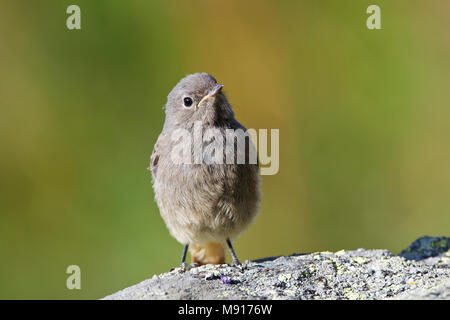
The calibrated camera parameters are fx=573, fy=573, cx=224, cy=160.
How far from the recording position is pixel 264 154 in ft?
18.3

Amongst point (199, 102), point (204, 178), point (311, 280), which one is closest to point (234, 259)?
point (204, 178)

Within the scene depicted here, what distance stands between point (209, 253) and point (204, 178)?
0.99 m

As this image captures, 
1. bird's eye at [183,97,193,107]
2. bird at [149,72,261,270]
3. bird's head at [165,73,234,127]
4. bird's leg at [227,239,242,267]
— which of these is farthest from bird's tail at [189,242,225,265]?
bird's eye at [183,97,193,107]

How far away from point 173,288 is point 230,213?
1.34 meters

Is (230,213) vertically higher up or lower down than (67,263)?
higher up

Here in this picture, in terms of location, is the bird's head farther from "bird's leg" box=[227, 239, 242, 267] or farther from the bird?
"bird's leg" box=[227, 239, 242, 267]

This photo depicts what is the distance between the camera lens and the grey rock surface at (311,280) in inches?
129

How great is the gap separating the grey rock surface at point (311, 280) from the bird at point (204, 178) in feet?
1.61

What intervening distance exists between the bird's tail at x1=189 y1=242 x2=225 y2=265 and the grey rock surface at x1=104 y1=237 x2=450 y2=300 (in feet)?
2.73

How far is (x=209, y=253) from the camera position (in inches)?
204

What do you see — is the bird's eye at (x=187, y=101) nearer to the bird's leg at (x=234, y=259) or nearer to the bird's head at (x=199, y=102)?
the bird's head at (x=199, y=102)

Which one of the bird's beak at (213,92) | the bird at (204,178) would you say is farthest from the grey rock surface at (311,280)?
A: the bird's beak at (213,92)
